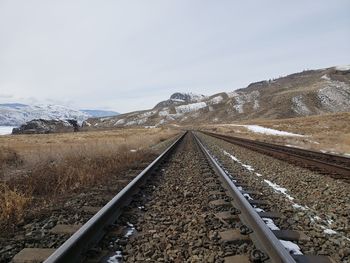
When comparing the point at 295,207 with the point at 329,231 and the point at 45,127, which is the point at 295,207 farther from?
the point at 45,127

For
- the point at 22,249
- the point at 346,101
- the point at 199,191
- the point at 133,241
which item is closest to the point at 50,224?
the point at 22,249

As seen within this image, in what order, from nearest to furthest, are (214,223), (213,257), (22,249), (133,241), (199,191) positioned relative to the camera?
(213,257)
(22,249)
(133,241)
(214,223)
(199,191)

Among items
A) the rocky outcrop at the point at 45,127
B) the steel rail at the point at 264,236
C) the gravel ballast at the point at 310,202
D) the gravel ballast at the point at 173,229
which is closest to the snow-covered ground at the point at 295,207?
the gravel ballast at the point at 310,202

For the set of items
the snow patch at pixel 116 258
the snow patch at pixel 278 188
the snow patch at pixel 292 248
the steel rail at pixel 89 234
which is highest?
the steel rail at pixel 89 234

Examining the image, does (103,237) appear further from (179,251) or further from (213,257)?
(213,257)

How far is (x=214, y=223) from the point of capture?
5270 millimetres

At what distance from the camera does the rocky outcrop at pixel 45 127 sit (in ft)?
384

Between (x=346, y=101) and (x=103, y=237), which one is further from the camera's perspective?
(x=346, y=101)

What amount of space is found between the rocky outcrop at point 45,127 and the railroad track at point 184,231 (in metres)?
117

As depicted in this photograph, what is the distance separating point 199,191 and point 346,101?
5474 inches

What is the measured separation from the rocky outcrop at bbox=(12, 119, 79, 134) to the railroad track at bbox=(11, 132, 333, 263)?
117 m

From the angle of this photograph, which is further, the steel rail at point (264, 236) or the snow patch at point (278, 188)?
the snow patch at point (278, 188)

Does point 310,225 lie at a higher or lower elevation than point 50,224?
lower

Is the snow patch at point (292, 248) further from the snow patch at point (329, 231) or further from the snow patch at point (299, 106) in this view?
the snow patch at point (299, 106)
